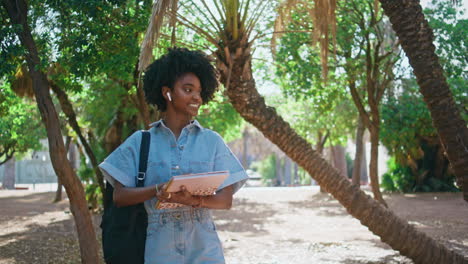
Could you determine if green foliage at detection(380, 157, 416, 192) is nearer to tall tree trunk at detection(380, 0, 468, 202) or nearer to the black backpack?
tall tree trunk at detection(380, 0, 468, 202)

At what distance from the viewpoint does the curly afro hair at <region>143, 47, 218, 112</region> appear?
110 inches

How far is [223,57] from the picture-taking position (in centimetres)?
705

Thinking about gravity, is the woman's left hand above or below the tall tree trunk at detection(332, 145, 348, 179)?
below

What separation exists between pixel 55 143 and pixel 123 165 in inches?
181

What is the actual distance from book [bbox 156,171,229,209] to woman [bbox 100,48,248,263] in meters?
0.04

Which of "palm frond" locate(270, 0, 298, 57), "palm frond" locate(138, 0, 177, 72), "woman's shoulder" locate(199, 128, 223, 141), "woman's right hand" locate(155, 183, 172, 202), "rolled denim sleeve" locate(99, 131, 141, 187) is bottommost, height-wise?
"woman's right hand" locate(155, 183, 172, 202)

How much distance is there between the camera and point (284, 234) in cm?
1255

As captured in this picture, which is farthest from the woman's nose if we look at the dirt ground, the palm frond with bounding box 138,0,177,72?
the dirt ground

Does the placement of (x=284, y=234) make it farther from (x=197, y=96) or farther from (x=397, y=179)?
(x=397, y=179)

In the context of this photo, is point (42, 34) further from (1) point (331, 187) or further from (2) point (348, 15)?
(2) point (348, 15)

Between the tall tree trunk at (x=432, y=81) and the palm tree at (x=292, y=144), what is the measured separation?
1319 millimetres

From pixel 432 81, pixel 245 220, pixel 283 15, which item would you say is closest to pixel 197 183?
pixel 432 81

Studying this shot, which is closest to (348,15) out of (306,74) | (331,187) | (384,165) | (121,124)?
(306,74)

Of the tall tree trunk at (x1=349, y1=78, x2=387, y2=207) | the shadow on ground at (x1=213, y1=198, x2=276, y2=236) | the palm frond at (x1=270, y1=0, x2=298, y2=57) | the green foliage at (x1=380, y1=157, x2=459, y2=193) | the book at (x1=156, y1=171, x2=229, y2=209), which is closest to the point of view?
the book at (x1=156, y1=171, x2=229, y2=209)
